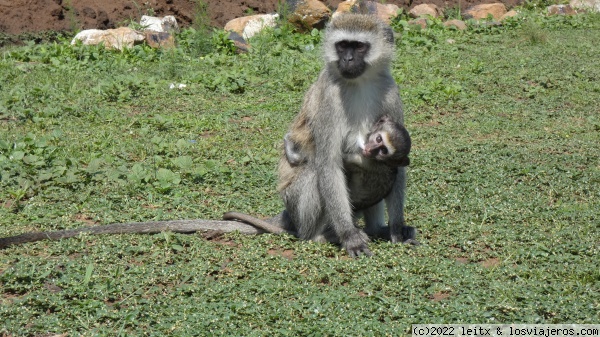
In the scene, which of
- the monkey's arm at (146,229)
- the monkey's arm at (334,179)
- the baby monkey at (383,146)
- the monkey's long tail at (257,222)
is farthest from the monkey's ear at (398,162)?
the monkey's arm at (146,229)

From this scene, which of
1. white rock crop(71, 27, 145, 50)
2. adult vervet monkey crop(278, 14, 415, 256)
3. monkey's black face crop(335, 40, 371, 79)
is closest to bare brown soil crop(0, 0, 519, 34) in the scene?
white rock crop(71, 27, 145, 50)

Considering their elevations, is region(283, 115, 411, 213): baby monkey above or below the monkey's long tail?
above

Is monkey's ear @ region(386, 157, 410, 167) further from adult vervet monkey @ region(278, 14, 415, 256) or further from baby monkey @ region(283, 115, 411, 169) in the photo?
adult vervet monkey @ region(278, 14, 415, 256)

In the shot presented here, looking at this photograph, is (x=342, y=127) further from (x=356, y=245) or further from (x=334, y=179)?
(x=356, y=245)

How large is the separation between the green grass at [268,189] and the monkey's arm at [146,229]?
0.12 metres

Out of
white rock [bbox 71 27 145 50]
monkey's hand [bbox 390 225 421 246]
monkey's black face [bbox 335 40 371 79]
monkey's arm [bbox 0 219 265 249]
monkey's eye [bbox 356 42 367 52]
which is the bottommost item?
white rock [bbox 71 27 145 50]

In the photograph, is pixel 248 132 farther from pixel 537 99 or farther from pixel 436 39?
pixel 436 39

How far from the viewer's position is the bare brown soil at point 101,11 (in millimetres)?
14547

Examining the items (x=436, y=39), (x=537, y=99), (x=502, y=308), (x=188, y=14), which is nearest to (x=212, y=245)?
(x=502, y=308)

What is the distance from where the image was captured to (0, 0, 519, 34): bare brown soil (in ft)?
47.7

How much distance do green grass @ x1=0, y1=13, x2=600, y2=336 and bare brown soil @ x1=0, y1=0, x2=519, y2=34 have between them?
1.46 m

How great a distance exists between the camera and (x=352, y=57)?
6.32 meters

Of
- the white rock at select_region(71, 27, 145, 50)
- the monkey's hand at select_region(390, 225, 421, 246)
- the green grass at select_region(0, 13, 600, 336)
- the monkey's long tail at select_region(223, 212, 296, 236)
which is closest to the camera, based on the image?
the green grass at select_region(0, 13, 600, 336)

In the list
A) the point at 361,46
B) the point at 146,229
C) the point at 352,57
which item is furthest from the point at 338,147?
the point at 146,229
